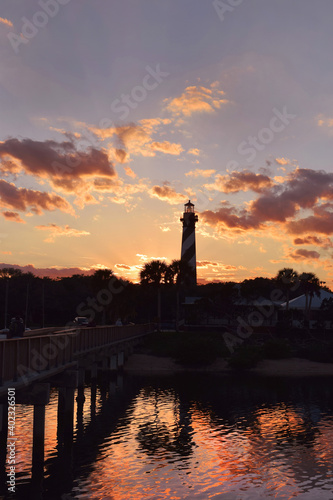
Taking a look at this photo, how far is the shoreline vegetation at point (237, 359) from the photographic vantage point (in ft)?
201

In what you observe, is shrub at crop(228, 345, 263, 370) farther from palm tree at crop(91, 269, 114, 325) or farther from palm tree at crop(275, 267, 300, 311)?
palm tree at crop(91, 269, 114, 325)

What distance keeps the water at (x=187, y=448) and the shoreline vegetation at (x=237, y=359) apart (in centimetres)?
1685

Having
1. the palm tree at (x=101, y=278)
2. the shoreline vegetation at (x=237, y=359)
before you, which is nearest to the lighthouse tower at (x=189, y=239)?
the palm tree at (x=101, y=278)

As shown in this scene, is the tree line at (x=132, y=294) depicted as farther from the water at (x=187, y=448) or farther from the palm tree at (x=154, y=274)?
the water at (x=187, y=448)

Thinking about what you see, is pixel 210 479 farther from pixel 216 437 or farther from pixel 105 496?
pixel 216 437

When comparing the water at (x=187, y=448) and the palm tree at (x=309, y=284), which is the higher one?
the palm tree at (x=309, y=284)

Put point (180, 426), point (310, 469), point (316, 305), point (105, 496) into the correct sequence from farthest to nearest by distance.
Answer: point (316, 305) < point (180, 426) < point (310, 469) < point (105, 496)

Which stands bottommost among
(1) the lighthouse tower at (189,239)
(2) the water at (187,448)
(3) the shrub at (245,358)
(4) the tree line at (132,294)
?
(2) the water at (187,448)

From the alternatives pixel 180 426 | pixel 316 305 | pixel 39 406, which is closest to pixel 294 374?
pixel 316 305

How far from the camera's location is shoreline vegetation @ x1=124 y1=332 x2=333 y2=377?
61.2 m

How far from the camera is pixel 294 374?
196ft

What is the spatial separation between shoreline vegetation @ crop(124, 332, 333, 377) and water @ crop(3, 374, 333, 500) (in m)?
16.9

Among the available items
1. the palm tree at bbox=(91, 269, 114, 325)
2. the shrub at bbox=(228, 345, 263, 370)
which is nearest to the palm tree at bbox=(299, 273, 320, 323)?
the shrub at bbox=(228, 345, 263, 370)

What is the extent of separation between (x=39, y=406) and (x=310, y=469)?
11.6 meters
